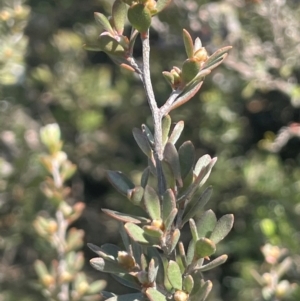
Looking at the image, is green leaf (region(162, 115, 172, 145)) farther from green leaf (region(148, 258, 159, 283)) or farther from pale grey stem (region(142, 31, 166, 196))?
green leaf (region(148, 258, 159, 283))

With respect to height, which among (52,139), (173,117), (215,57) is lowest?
(173,117)

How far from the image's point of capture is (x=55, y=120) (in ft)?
6.36

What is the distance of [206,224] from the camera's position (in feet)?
1.92

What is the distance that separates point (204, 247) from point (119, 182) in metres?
0.13

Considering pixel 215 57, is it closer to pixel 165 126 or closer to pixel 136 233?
pixel 165 126

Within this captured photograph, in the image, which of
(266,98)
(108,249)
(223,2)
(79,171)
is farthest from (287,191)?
(108,249)

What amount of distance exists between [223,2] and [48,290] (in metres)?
1.07

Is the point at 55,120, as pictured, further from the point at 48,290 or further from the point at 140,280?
the point at 140,280

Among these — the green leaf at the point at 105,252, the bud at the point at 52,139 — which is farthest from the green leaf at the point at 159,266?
the bud at the point at 52,139

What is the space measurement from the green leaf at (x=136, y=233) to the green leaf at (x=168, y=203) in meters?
0.03

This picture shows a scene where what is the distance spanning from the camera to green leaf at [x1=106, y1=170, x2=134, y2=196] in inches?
24.7

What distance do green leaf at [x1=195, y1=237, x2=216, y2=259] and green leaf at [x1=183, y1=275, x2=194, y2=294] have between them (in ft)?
0.08

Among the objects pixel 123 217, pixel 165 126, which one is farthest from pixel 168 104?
pixel 123 217

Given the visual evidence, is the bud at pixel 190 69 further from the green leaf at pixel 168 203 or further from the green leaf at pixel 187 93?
the green leaf at pixel 168 203
